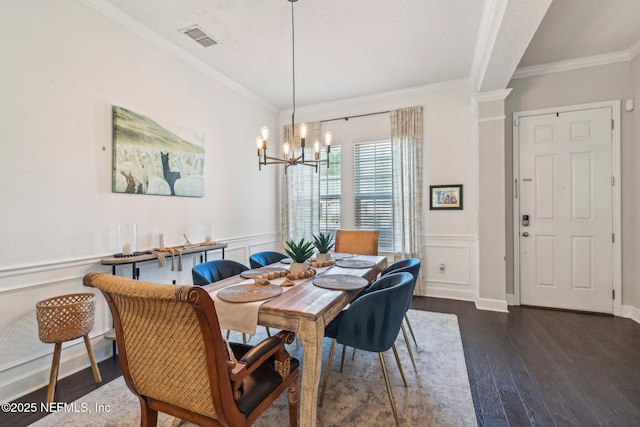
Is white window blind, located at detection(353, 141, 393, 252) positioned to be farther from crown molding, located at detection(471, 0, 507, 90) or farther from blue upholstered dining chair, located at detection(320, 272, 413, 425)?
blue upholstered dining chair, located at detection(320, 272, 413, 425)

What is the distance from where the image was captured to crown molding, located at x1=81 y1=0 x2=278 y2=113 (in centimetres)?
246

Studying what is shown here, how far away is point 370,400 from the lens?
1.90 m

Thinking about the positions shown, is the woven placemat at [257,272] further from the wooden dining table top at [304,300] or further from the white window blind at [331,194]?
the white window blind at [331,194]

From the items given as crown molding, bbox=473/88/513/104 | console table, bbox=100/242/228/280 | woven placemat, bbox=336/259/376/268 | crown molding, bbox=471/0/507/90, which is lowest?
woven placemat, bbox=336/259/376/268

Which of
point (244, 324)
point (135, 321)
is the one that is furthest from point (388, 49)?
point (135, 321)

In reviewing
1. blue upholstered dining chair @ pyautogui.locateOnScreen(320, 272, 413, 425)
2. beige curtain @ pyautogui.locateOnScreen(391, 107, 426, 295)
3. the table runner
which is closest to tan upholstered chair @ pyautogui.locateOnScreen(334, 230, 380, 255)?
beige curtain @ pyautogui.locateOnScreen(391, 107, 426, 295)

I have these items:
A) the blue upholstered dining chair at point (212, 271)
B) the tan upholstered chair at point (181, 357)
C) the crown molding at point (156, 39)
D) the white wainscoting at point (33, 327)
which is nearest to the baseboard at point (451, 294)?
the blue upholstered dining chair at point (212, 271)

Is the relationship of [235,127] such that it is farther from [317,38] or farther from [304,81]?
[317,38]

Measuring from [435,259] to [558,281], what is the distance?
1.44 meters

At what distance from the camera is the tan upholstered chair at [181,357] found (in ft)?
3.50

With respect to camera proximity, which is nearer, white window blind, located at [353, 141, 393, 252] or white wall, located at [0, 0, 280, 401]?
white wall, located at [0, 0, 280, 401]

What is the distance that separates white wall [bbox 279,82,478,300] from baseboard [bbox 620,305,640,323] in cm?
153

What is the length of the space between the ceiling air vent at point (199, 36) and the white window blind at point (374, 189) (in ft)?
8.22

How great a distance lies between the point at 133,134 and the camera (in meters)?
2.70
